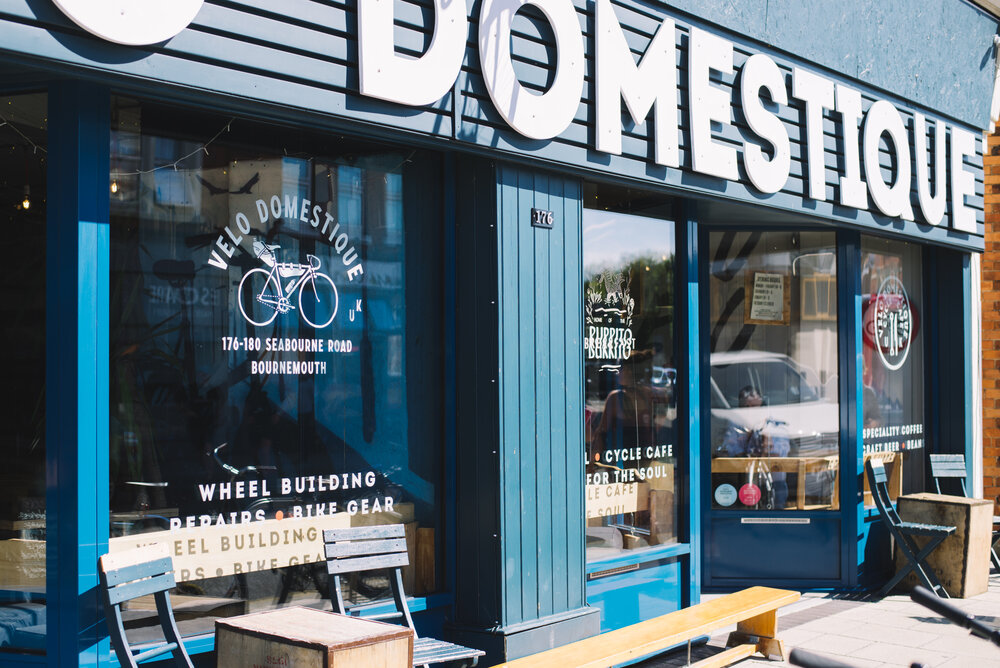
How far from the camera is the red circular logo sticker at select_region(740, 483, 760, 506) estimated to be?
25.8ft

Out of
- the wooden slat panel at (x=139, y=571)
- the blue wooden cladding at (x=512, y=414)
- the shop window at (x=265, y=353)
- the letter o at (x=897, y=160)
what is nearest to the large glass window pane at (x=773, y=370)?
the letter o at (x=897, y=160)

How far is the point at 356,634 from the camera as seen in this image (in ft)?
11.9

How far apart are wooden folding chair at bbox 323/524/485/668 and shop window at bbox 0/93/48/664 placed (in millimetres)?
1177

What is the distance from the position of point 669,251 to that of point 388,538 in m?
2.97

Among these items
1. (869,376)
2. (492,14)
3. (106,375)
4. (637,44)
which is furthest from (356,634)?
(869,376)

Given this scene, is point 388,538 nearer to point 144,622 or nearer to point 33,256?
point 144,622

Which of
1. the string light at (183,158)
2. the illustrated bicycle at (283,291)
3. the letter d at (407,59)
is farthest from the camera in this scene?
the illustrated bicycle at (283,291)

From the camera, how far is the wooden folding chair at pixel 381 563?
14.6 feet

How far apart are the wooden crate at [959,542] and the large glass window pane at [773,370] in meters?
0.64

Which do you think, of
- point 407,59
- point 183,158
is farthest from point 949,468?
point 183,158

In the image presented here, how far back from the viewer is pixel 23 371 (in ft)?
13.3

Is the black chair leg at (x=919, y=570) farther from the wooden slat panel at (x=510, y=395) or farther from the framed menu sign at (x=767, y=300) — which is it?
the wooden slat panel at (x=510, y=395)

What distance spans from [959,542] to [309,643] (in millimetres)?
5755

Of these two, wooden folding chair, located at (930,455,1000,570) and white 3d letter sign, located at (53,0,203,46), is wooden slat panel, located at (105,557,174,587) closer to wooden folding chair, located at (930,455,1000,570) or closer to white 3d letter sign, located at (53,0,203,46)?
white 3d letter sign, located at (53,0,203,46)
